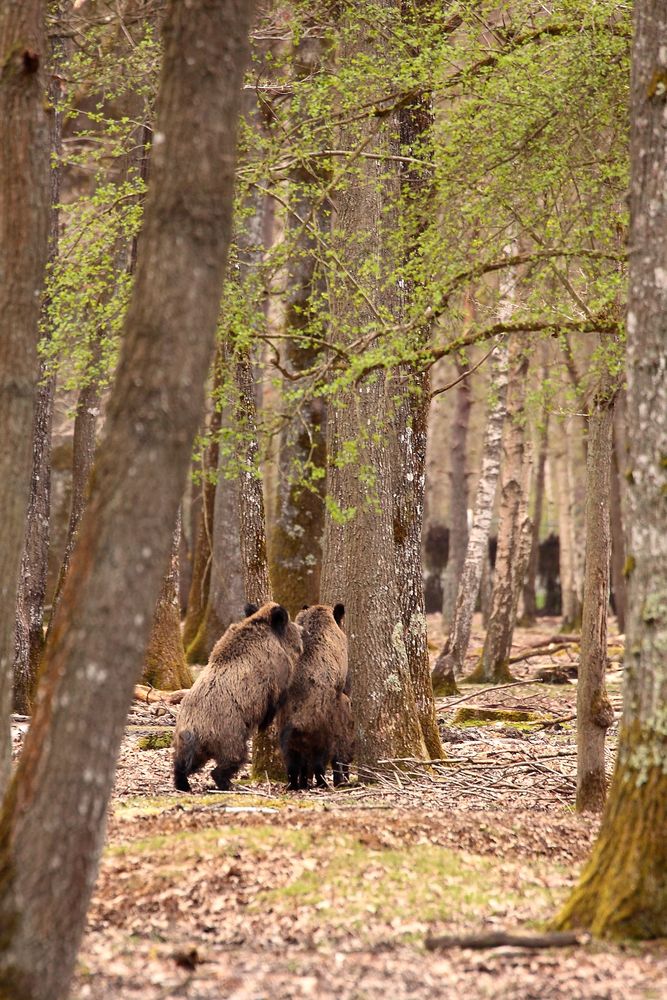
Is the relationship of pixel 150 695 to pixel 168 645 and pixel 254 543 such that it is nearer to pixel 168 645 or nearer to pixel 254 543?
pixel 168 645

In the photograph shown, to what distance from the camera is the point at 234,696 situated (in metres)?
10.1

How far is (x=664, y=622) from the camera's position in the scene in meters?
5.80

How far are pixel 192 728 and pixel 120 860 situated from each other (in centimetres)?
274

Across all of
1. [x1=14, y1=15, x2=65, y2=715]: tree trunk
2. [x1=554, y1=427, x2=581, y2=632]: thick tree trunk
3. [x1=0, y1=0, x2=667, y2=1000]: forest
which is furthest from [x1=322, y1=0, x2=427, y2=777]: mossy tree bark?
[x1=554, y1=427, x2=581, y2=632]: thick tree trunk

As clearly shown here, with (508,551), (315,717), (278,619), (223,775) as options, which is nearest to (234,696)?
(223,775)

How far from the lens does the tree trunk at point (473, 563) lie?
1866cm

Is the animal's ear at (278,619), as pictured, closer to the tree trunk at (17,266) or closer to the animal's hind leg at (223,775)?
the animal's hind leg at (223,775)

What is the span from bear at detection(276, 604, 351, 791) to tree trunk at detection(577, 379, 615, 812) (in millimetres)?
2561

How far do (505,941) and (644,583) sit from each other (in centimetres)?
207

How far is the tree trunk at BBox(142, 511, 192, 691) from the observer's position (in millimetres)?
16516

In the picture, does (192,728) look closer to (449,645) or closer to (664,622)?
(664,622)

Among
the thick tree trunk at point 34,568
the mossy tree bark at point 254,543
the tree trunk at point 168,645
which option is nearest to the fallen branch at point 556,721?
the mossy tree bark at point 254,543

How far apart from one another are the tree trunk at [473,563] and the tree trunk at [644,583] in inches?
469

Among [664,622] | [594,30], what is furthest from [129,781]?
[594,30]
